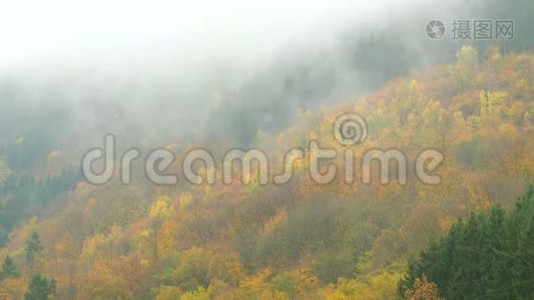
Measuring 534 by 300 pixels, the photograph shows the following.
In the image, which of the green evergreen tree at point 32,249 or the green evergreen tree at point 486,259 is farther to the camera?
the green evergreen tree at point 32,249

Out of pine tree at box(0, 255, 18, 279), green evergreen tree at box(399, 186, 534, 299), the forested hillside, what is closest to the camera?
green evergreen tree at box(399, 186, 534, 299)

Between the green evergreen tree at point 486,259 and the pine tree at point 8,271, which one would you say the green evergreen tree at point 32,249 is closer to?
the pine tree at point 8,271

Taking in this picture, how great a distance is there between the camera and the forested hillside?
42.4 m

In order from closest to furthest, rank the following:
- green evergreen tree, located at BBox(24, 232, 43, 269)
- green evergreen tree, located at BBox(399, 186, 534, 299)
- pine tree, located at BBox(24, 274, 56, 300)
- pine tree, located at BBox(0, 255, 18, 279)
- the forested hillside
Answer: green evergreen tree, located at BBox(399, 186, 534, 299) → the forested hillside → pine tree, located at BBox(24, 274, 56, 300) → pine tree, located at BBox(0, 255, 18, 279) → green evergreen tree, located at BBox(24, 232, 43, 269)

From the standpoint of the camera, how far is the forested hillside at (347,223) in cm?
4238

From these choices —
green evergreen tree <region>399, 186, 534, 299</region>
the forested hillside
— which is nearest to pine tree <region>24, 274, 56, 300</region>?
the forested hillside

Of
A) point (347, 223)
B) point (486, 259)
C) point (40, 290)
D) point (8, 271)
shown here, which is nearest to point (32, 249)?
point (8, 271)

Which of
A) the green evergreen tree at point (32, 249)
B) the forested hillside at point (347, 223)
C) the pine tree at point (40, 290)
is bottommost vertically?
the green evergreen tree at point (32, 249)

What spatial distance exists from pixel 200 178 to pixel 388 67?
50324 mm

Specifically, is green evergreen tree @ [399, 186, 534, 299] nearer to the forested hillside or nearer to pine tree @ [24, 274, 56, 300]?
the forested hillside

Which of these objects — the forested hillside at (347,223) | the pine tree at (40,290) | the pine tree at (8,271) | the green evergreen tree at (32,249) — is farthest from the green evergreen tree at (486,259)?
the green evergreen tree at (32,249)

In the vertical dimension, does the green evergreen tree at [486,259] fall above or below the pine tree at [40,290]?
above

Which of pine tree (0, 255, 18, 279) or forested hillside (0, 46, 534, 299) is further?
pine tree (0, 255, 18, 279)

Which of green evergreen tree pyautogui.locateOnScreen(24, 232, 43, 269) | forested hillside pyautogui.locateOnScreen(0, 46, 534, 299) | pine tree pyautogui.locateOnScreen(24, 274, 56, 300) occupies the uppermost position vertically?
forested hillside pyautogui.locateOnScreen(0, 46, 534, 299)
